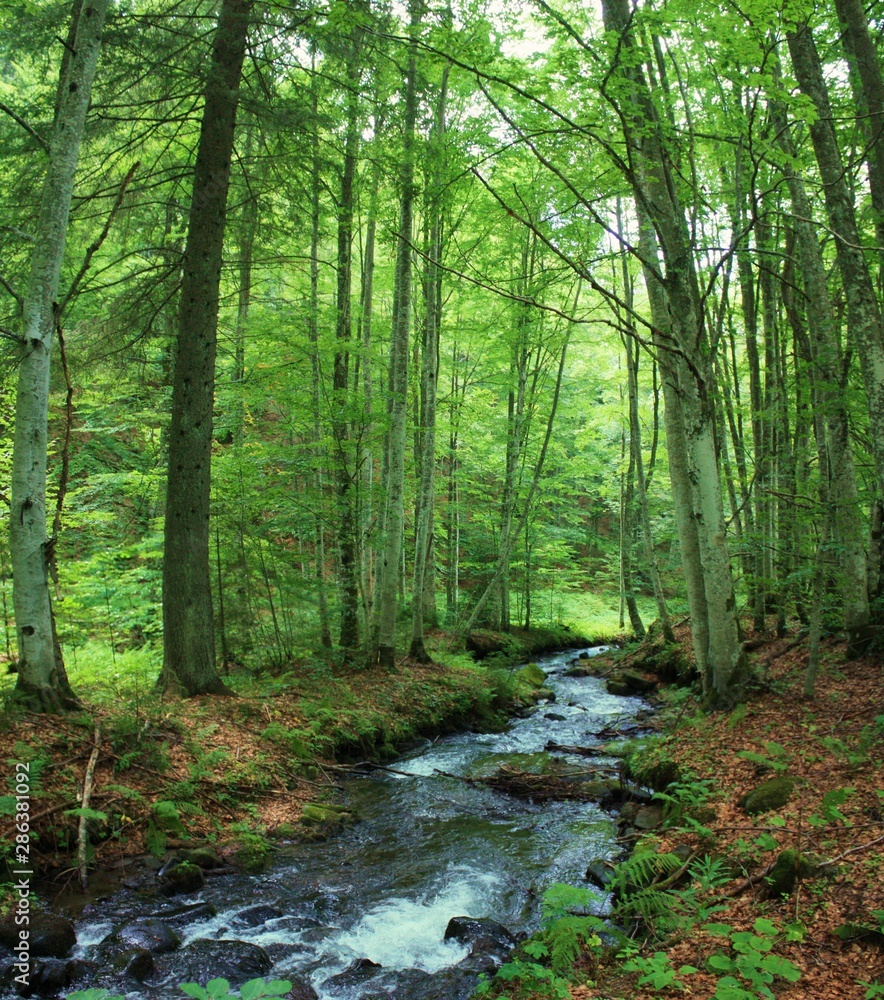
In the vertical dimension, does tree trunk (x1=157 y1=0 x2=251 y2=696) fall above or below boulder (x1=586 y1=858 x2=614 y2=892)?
above

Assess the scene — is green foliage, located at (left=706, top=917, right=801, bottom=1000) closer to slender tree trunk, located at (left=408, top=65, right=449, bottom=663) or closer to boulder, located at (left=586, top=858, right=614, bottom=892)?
boulder, located at (left=586, top=858, right=614, bottom=892)

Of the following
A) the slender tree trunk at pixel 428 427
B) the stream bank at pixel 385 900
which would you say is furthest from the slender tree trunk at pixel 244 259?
the stream bank at pixel 385 900

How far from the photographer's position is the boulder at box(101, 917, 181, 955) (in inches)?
146

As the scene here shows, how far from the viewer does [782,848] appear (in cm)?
389

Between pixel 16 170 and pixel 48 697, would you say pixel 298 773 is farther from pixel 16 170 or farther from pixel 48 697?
pixel 16 170

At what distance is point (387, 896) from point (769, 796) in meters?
2.99

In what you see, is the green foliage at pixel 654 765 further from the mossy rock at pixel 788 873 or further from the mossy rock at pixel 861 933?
the mossy rock at pixel 861 933

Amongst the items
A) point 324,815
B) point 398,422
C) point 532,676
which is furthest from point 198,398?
point 532,676

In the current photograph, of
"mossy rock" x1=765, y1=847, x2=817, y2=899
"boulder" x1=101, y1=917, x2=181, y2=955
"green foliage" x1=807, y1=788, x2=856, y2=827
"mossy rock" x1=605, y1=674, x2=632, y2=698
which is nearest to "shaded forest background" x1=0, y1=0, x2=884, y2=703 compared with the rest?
"mossy rock" x1=605, y1=674, x2=632, y2=698

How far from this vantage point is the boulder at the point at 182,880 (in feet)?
14.4

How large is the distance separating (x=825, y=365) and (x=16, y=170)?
31.8 ft

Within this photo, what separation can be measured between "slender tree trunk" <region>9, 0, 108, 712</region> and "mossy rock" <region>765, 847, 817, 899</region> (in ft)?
18.4

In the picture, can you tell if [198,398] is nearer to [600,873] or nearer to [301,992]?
[301,992]

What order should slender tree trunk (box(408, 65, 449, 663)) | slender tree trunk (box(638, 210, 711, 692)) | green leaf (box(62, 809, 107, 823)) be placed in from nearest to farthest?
green leaf (box(62, 809, 107, 823)) → slender tree trunk (box(638, 210, 711, 692)) → slender tree trunk (box(408, 65, 449, 663))
